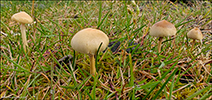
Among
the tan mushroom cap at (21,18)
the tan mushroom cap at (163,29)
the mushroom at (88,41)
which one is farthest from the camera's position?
the tan mushroom cap at (21,18)

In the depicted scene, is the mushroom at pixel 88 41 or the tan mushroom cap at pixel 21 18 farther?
the tan mushroom cap at pixel 21 18

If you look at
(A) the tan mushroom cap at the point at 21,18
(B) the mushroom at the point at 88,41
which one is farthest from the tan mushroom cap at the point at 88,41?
(A) the tan mushroom cap at the point at 21,18

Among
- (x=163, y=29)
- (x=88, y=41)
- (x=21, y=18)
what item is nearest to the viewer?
(x=88, y=41)

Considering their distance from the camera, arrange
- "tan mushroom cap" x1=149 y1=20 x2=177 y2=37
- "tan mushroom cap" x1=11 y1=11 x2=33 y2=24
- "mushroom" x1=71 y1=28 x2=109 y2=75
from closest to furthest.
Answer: "mushroom" x1=71 y1=28 x2=109 y2=75 → "tan mushroom cap" x1=149 y1=20 x2=177 y2=37 → "tan mushroom cap" x1=11 y1=11 x2=33 y2=24

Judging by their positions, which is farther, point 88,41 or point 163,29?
point 163,29

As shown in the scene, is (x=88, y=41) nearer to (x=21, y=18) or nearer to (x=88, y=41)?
(x=88, y=41)

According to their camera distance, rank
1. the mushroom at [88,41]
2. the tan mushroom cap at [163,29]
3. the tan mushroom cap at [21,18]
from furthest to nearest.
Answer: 1. the tan mushroom cap at [21,18]
2. the tan mushroom cap at [163,29]
3. the mushroom at [88,41]

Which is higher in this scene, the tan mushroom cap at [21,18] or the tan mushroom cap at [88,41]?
the tan mushroom cap at [21,18]

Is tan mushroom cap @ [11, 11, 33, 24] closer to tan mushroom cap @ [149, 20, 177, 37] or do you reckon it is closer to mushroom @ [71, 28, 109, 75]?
mushroom @ [71, 28, 109, 75]

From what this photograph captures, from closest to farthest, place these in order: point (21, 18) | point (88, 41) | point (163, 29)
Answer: point (88, 41), point (163, 29), point (21, 18)

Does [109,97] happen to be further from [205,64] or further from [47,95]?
[205,64]

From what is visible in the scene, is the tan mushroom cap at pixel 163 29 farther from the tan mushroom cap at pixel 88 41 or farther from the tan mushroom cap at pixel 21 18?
the tan mushroom cap at pixel 21 18

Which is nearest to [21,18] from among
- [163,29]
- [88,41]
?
[88,41]

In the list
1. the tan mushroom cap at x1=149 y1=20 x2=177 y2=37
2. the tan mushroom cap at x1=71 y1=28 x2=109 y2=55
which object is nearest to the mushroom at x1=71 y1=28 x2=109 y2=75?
the tan mushroom cap at x1=71 y1=28 x2=109 y2=55
